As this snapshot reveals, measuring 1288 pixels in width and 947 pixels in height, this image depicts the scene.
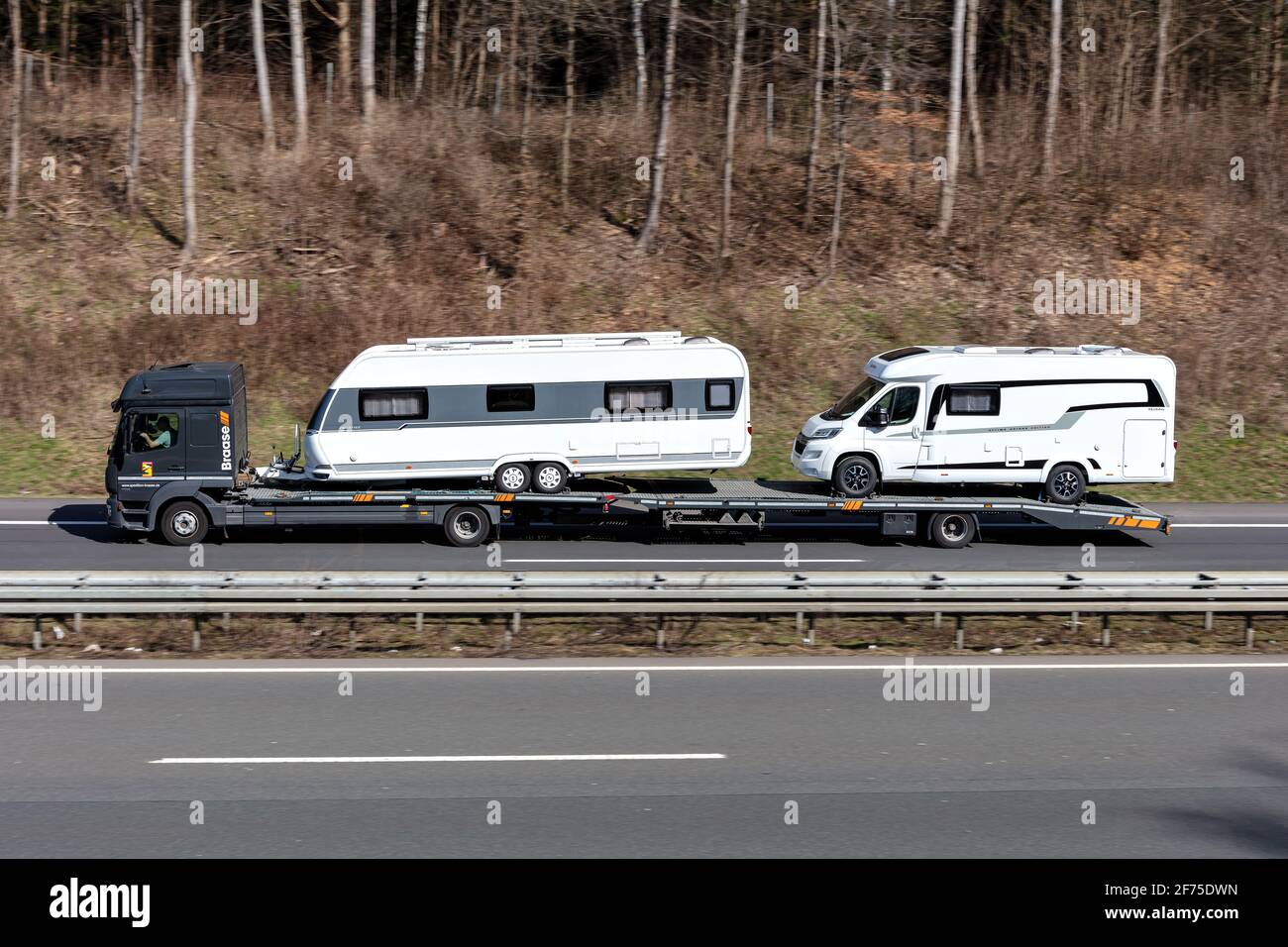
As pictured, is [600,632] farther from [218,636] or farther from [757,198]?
[757,198]

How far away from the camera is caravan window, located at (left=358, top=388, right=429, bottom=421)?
1884cm

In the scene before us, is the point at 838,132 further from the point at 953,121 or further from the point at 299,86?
the point at 299,86

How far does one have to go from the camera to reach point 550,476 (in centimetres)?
1906

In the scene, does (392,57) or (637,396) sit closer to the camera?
(637,396)

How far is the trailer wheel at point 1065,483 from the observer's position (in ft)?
61.9

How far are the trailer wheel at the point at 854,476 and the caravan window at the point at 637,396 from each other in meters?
2.81

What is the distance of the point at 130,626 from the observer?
507 inches

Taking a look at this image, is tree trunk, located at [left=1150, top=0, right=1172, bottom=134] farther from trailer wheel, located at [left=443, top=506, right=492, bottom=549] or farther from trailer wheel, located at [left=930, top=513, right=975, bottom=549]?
trailer wheel, located at [left=443, top=506, right=492, bottom=549]

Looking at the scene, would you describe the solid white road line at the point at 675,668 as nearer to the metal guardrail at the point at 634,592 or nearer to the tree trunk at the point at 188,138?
the metal guardrail at the point at 634,592

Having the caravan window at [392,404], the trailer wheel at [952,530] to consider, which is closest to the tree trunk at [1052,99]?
the trailer wheel at [952,530]

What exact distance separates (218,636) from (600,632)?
3869mm

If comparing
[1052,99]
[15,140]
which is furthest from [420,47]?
[1052,99]

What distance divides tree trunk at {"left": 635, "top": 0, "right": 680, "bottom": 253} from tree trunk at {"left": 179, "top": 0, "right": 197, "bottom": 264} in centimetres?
1068

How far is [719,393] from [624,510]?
2543 mm
